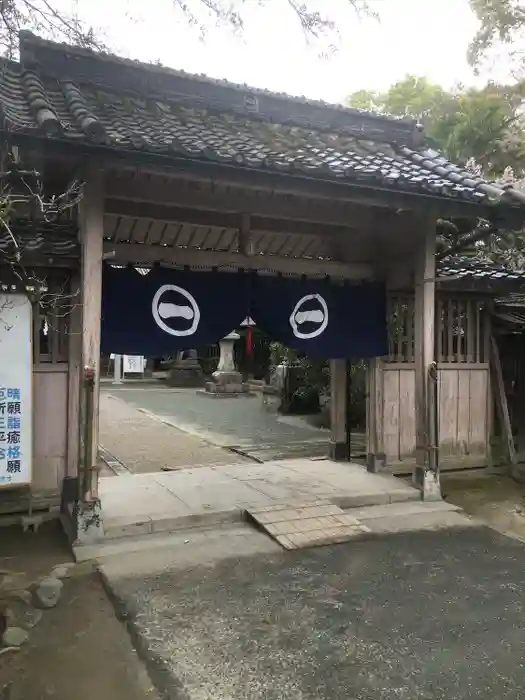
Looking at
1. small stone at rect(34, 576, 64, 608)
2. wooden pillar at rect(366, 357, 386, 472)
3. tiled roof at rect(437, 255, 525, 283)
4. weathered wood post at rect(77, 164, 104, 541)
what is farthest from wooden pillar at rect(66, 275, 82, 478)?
tiled roof at rect(437, 255, 525, 283)

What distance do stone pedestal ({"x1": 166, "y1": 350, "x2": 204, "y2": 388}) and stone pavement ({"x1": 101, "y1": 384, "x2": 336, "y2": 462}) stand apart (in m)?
4.85

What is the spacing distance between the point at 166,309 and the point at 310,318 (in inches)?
78.6

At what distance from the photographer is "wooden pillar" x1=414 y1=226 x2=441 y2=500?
24.6 feet

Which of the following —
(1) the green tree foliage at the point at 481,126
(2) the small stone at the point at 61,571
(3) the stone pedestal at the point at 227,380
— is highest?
(1) the green tree foliage at the point at 481,126

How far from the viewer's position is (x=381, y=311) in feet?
27.3

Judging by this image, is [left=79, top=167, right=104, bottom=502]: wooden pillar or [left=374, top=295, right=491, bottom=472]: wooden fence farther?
[left=374, top=295, right=491, bottom=472]: wooden fence

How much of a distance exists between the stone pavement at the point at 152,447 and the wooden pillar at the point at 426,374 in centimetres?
364

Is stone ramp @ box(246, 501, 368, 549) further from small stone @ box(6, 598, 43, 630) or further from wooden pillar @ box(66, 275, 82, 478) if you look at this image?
small stone @ box(6, 598, 43, 630)

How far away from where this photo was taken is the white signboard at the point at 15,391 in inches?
226

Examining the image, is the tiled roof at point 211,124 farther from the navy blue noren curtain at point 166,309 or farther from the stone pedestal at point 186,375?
the stone pedestal at point 186,375

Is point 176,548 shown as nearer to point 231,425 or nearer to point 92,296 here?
point 92,296

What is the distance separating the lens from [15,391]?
5.80 m

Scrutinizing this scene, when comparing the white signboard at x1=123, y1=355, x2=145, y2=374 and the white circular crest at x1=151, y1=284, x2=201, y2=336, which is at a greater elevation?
the white circular crest at x1=151, y1=284, x2=201, y2=336

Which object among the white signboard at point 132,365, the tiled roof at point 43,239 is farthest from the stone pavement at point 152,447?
the white signboard at point 132,365
